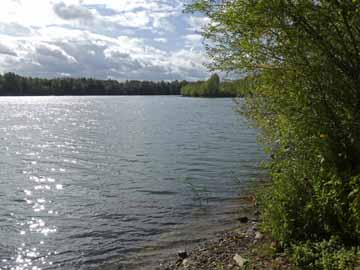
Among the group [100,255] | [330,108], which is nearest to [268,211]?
[330,108]

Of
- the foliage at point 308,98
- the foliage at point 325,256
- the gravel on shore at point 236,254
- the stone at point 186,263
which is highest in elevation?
the foliage at point 308,98

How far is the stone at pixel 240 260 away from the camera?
8.46 m

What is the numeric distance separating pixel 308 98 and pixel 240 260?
3.76 meters

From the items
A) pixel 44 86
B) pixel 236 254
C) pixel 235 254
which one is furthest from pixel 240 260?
pixel 44 86

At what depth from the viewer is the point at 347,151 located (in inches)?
342

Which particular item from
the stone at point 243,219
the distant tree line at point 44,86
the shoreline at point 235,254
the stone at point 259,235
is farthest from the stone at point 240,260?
the distant tree line at point 44,86

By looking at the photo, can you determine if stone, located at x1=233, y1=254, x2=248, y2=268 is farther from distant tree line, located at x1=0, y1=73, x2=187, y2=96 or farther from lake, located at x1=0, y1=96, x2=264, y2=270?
distant tree line, located at x1=0, y1=73, x2=187, y2=96

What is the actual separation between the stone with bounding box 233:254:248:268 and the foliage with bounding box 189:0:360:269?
0.90m

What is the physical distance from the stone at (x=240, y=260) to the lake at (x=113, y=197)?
10.1ft

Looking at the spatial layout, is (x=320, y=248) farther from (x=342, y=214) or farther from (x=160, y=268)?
(x=160, y=268)

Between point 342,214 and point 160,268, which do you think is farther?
point 160,268

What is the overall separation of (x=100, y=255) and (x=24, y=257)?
2.12 m

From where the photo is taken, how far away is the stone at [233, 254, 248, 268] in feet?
27.7

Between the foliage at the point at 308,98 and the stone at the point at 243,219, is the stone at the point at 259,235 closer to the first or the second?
the foliage at the point at 308,98
